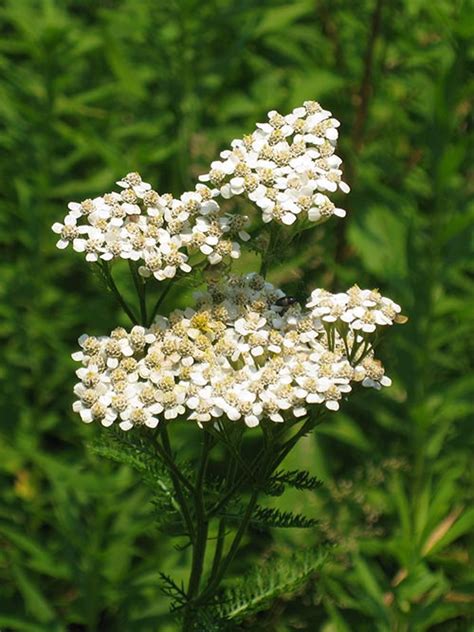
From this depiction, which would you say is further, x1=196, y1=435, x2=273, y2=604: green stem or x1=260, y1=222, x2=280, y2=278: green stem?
x1=260, y1=222, x2=280, y2=278: green stem

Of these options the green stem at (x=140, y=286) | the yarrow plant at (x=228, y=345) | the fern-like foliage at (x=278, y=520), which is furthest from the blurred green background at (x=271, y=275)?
the green stem at (x=140, y=286)

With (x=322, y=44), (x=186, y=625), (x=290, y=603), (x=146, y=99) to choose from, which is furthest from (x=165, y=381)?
(x=322, y=44)

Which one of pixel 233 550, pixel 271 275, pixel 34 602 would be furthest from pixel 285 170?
pixel 34 602

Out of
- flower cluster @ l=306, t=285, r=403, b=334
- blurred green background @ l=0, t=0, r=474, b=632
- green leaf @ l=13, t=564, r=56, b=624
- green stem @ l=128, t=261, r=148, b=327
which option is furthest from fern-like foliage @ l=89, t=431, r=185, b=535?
green leaf @ l=13, t=564, r=56, b=624

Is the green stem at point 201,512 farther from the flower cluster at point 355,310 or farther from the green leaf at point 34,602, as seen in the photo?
the green leaf at point 34,602

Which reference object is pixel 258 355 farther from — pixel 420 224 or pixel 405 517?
pixel 420 224

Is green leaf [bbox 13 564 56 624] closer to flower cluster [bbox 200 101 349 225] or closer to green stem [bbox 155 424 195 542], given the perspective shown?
green stem [bbox 155 424 195 542]
